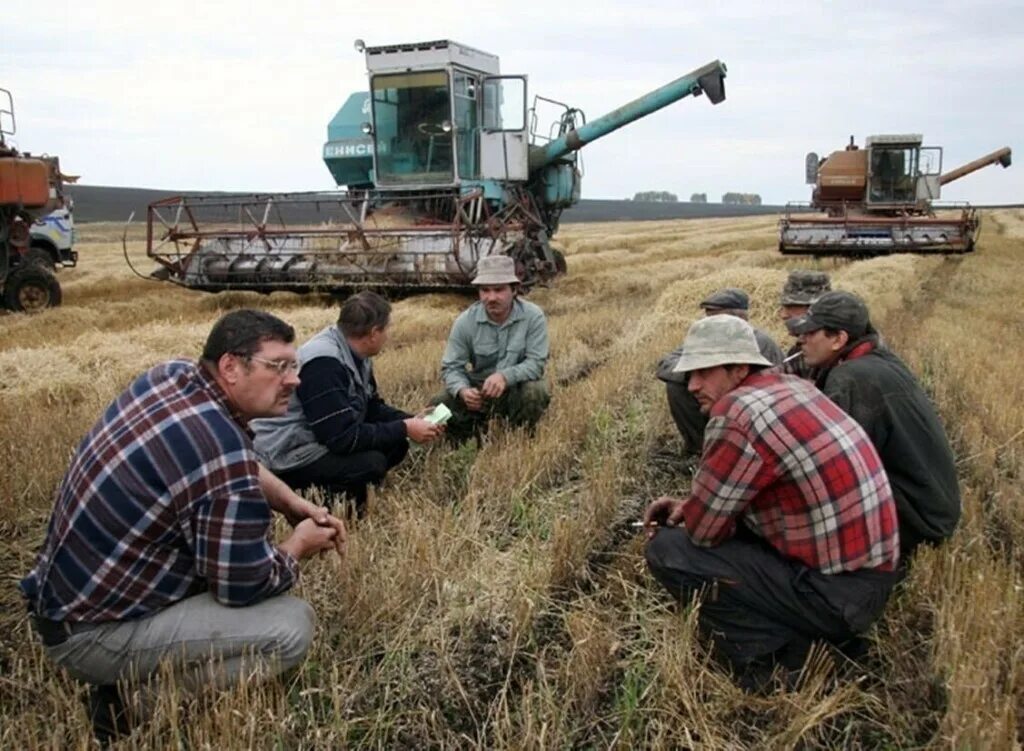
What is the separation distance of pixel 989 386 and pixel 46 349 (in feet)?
25.3

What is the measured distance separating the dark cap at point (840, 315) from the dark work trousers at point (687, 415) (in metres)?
1.19

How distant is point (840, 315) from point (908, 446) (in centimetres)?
67

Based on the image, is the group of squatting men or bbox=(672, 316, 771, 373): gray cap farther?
bbox=(672, 316, 771, 373): gray cap

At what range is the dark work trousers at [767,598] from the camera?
2.83 meters

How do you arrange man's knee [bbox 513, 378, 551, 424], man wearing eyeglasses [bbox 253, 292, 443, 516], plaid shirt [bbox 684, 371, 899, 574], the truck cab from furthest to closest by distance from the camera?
the truck cab
man's knee [bbox 513, 378, 551, 424]
man wearing eyeglasses [bbox 253, 292, 443, 516]
plaid shirt [bbox 684, 371, 899, 574]

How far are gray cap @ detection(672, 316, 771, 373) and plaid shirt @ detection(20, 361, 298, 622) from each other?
1460 mm

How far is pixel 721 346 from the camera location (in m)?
2.99

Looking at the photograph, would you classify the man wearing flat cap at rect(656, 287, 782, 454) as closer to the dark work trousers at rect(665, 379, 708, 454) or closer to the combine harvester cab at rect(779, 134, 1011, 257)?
the dark work trousers at rect(665, 379, 708, 454)

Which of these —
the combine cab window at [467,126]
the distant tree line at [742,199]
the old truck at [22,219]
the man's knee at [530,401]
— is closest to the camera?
the man's knee at [530,401]

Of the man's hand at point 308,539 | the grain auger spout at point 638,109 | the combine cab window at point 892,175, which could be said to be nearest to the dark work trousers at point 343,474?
the man's hand at point 308,539

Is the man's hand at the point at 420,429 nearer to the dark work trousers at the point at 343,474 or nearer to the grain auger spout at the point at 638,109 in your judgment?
the dark work trousers at the point at 343,474

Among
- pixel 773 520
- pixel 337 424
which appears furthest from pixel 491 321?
pixel 773 520

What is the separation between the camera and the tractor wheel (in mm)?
11492

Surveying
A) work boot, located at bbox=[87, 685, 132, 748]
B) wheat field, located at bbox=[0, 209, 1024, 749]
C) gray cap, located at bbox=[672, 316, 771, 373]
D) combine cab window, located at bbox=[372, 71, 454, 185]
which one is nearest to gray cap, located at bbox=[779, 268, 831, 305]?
wheat field, located at bbox=[0, 209, 1024, 749]
